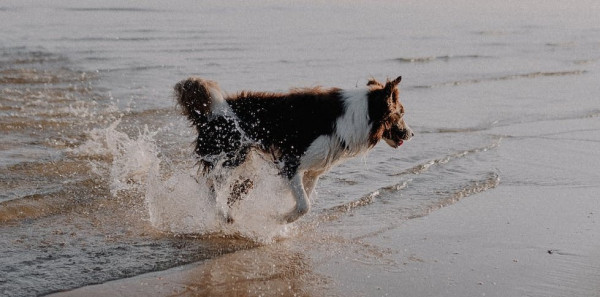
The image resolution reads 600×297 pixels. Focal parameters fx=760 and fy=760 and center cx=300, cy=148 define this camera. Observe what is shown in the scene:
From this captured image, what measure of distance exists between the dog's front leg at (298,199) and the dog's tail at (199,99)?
84 cm

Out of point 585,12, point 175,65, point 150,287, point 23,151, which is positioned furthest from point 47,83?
point 585,12

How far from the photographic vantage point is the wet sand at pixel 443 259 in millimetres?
5496

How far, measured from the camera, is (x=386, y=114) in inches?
256

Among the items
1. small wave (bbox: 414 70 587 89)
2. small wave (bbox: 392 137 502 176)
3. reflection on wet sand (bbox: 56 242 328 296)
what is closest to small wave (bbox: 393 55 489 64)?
small wave (bbox: 414 70 587 89)

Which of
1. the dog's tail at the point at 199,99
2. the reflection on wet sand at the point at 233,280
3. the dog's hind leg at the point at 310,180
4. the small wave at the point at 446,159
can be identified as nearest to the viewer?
the reflection on wet sand at the point at 233,280

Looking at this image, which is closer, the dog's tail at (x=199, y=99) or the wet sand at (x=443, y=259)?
the wet sand at (x=443, y=259)

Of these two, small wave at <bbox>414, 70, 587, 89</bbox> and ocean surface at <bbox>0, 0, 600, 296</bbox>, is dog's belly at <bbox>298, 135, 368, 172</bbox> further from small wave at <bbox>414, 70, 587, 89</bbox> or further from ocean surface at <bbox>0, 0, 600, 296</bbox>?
small wave at <bbox>414, 70, 587, 89</bbox>

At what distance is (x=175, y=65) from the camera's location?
16.2 m

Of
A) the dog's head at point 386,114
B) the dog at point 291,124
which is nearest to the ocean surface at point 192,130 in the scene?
the dog at point 291,124

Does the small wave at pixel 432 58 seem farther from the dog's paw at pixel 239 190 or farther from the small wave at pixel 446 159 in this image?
the dog's paw at pixel 239 190

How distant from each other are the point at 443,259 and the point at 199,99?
241 centimetres

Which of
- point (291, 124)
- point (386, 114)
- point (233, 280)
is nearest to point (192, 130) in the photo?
point (291, 124)

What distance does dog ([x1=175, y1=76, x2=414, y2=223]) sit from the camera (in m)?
6.45

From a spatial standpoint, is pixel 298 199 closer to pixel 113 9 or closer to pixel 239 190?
pixel 239 190
